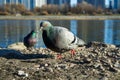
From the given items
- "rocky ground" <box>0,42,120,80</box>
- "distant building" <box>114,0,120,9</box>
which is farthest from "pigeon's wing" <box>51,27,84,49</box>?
"distant building" <box>114,0,120,9</box>

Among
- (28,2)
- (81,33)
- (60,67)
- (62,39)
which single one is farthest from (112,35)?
(28,2)

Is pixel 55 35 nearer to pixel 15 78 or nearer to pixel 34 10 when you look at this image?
pixel 15 78

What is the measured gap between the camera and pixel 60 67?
8.62 metres

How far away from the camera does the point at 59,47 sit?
30.4 feet

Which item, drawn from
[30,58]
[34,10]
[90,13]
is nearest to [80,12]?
[90,13]

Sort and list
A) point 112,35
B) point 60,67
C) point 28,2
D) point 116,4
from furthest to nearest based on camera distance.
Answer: point 116,4 → point 28,2 → point 112,35 → point 60,67

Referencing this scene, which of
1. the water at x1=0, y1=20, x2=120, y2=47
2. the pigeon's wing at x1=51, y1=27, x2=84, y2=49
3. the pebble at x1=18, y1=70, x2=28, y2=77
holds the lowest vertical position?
the water at x1=0, y1=20, x2=120, y2=47

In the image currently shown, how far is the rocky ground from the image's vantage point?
26.1 ft

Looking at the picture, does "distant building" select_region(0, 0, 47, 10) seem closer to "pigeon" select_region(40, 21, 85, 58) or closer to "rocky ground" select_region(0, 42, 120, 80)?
"rocky ground" select_region(0, 42, 120, 80)

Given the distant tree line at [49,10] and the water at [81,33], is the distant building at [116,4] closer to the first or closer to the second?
the distant tree line at [49,10]

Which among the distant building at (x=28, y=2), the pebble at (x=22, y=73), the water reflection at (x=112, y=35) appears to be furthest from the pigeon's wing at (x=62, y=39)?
the distant building at (x=28, y=2)

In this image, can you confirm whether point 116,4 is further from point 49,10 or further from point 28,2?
point 49,10

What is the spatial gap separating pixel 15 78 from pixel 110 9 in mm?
151880

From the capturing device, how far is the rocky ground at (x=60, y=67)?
7957 mm
